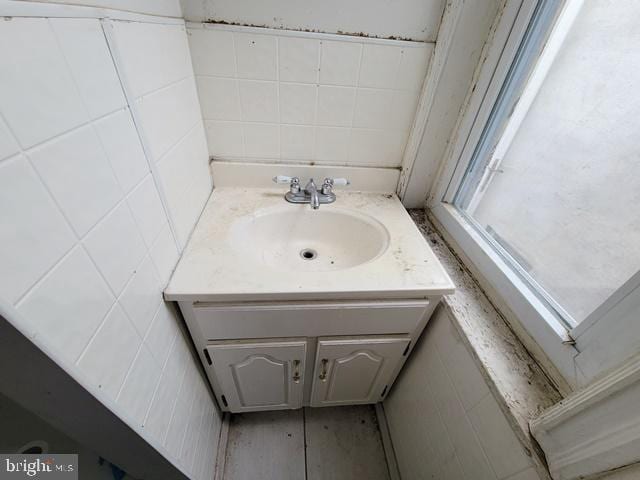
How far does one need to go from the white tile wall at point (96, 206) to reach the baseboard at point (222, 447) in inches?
15.9

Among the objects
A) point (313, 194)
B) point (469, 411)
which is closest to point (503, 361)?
point (469, 411)

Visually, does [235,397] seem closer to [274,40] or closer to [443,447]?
[443,447]

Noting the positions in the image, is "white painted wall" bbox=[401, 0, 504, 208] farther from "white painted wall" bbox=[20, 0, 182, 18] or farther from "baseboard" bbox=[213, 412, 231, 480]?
"baseboard" bbox=[213, 412, 231, 480]

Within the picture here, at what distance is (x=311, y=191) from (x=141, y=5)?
23.9 inches

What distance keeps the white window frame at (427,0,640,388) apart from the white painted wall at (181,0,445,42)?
212mm

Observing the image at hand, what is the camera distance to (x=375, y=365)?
34.9 inches

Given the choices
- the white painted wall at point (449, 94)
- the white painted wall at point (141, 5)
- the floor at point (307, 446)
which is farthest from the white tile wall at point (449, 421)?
the white painted wall at point (141, 5)

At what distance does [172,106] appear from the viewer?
63cm

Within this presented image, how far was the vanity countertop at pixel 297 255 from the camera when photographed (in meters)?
0.64

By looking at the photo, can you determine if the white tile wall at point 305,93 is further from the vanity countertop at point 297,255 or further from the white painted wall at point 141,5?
the vanity countertop at point 297,255

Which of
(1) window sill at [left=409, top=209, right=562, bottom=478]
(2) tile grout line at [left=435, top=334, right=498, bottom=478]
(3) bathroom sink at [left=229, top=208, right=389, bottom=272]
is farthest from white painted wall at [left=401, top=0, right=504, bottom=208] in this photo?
(2) tile grout line at [left=435, top=334, right=498, bottom=478]

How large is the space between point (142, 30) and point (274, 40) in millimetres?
359

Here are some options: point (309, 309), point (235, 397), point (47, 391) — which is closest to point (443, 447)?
point (309, 309)

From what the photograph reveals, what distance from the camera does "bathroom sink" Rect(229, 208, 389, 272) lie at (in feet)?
2.91
